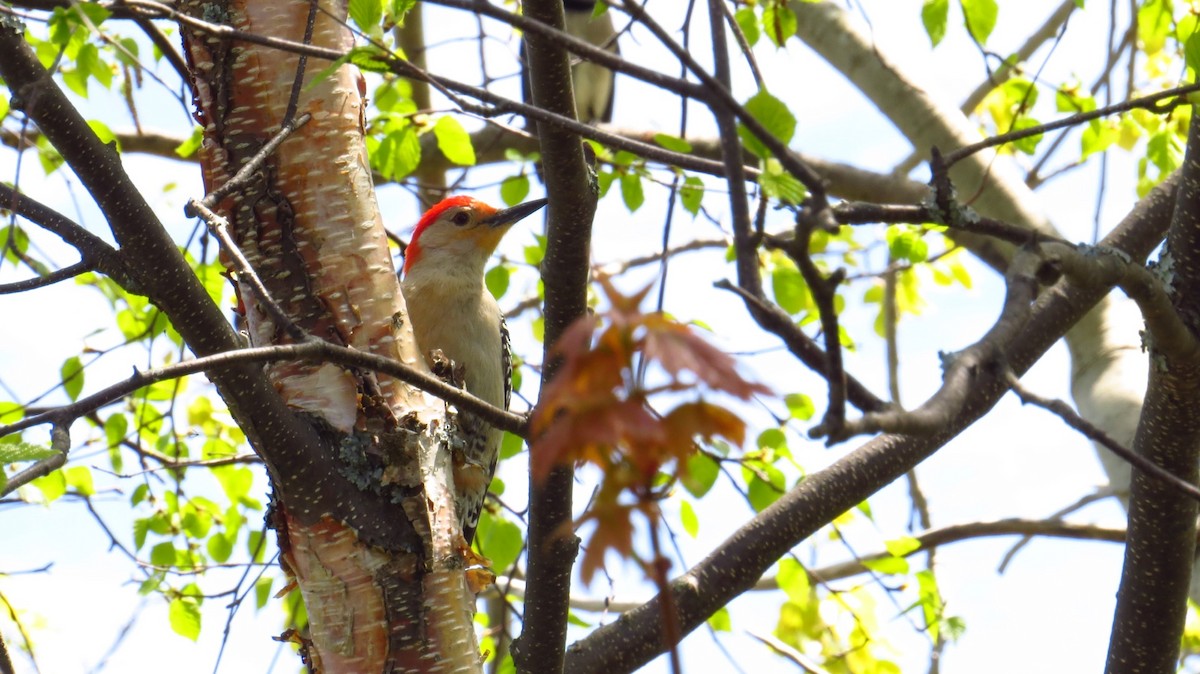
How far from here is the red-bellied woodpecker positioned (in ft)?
12.8

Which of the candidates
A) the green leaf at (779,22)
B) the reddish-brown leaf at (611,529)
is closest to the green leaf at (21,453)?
the reddish-brown leaf at (611,529)

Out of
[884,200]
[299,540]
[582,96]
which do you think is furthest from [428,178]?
[299,540]

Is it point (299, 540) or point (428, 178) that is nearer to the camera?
point (299, 540)

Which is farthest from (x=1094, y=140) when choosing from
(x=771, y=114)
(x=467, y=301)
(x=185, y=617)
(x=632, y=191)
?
(x=185, y=617)

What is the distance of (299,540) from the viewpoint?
7.63 feet

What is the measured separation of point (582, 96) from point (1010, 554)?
4963 mm

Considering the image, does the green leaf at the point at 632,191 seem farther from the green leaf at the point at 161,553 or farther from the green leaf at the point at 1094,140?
the green leaf at the point at 161,553

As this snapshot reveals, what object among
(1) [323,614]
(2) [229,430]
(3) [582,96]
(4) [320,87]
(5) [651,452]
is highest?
(3) [582,96]

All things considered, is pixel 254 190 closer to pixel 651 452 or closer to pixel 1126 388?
pixel 651 452

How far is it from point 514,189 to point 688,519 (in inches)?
52.7

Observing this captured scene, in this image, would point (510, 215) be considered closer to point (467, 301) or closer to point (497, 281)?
point (497, 281)

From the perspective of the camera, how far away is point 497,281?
4105mm

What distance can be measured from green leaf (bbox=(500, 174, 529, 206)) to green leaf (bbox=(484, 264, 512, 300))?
295 millimetres

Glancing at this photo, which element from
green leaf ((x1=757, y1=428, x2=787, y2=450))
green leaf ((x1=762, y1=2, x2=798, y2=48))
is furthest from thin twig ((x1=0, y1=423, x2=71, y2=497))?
green leaf ((x1=757, y1=428, x2=787, y2=450))
